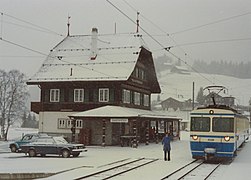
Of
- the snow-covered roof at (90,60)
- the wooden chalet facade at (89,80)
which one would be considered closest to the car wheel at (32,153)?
the wooden chalet facade at (89,80)

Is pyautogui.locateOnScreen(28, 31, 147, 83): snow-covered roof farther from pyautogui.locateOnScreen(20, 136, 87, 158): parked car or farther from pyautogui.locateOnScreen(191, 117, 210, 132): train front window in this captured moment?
pyautogui.locateOnScreen(191, 117, 210, 132): train front window

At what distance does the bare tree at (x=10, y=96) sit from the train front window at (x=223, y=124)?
97.2 feet

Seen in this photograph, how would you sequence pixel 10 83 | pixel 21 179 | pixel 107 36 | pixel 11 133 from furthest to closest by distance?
1. pixel 11 133
2. pixel 10 83
3. pixel 107 36
4. pixel 21 179

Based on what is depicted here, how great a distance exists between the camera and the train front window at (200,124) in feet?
65.9

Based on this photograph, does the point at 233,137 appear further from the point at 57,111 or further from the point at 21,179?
the point at 57,111

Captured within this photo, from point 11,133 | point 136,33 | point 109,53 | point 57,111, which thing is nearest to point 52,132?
point 57,111

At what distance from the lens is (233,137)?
19.7 meters

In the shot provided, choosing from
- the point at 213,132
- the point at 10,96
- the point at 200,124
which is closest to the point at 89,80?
the point at 10,96

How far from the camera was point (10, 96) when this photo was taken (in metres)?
46.6

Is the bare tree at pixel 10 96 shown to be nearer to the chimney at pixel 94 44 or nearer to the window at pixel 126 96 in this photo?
the chimney at pixel 94 44

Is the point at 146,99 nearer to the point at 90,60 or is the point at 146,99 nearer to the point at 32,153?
the point at 90,60

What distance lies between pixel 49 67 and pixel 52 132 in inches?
248

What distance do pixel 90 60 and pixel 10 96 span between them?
41.1ft

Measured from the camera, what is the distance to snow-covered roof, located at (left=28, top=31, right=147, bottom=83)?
36344 millimetres
